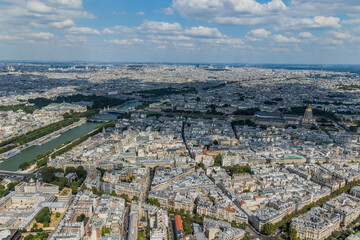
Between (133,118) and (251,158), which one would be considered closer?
(251,158)

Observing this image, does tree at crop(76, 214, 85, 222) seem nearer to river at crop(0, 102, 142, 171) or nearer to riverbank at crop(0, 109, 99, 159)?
river at crop(0, 102, 142, 171)

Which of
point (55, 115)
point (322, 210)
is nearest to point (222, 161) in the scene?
point (322, 210)

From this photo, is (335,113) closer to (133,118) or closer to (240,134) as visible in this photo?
(240,134)

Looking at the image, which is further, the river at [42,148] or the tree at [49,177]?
the river at [42,148]

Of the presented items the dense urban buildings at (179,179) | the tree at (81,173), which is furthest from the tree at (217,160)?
the tree at (81,173)

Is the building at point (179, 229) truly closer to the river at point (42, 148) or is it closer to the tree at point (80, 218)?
the tree at point (80, 218)

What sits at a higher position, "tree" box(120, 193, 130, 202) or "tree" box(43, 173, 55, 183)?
"tree" box(43, 173, 55, 183)

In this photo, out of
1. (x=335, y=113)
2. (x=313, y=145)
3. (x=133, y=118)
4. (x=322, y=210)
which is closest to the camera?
(x=322, y=210)

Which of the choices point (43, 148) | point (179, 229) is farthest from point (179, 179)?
point (43, 148)

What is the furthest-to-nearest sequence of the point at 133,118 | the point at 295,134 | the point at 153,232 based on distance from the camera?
the point at 133,118 < the point at 295,134 < the point at 153,232

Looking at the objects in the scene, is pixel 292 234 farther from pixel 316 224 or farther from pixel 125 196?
pixel 125 196

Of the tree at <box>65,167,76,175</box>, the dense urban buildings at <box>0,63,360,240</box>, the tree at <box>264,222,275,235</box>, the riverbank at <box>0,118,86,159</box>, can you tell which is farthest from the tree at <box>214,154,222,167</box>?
the riverbank at <box>0,118,86,159</box>
